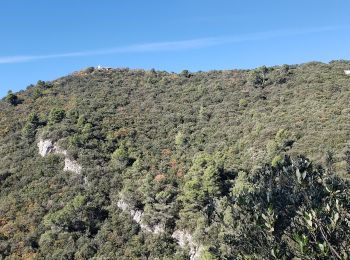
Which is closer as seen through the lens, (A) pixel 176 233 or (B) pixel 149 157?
(A) pixel 176 233

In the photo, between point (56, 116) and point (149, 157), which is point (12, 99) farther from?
point (149, 157)

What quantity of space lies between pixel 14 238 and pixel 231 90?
56525 millimetres

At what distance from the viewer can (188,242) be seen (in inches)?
1805

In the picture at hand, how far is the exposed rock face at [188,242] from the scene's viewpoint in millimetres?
43353

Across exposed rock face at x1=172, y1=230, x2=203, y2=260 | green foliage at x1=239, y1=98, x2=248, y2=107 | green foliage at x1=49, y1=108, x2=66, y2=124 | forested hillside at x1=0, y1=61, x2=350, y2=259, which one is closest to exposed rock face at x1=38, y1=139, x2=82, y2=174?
forested hillside at x1=0, y1=61, x2=350, y2=259

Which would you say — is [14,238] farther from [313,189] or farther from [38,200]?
[313,189]

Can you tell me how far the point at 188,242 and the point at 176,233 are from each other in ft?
8.69

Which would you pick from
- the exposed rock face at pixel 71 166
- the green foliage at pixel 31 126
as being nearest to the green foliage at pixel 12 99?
the green foliage at pixel 31 126

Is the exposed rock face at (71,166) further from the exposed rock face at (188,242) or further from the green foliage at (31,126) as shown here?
the exposed rock face at (188,242)

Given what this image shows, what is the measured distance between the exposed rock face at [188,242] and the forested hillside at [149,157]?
120 millimetres

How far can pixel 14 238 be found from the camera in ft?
156

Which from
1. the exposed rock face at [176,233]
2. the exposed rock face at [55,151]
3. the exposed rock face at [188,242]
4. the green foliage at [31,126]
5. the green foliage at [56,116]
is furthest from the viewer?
the green foliage at [56,116]

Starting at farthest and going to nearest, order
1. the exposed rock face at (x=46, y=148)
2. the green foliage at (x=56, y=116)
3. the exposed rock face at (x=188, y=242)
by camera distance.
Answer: the green foliage at (x=56, y=116), the exposed rock face at (x=46, y=148), the exposed rock face at (x=188, y=242)

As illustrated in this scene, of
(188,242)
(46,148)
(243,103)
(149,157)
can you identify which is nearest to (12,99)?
(46,148)
